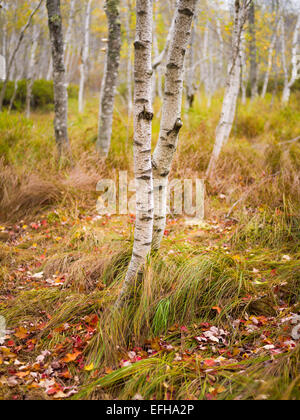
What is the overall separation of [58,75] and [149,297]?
16.0 feet

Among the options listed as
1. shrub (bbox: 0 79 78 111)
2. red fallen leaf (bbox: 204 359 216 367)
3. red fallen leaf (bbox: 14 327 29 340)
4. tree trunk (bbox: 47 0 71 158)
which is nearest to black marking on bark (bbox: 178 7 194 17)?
red fallen leaf (bbox: 204 359 216 367)

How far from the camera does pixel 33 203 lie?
489 cm

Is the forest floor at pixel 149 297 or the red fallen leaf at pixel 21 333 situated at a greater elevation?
the forest floor at pixel 149 297

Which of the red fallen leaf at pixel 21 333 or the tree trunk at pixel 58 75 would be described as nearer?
the red fallen leaf at pixel 21 333

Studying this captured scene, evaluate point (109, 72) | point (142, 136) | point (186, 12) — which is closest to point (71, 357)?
point (142, 136)

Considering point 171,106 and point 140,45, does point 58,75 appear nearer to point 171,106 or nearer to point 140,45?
point 171,106

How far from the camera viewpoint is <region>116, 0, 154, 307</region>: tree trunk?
2145mm

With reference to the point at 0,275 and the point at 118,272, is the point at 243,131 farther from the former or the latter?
the point at 0,275

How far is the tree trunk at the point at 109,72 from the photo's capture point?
5875mm

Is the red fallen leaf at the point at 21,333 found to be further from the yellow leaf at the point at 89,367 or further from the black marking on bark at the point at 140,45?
the black marking on bark at the point at 140,45

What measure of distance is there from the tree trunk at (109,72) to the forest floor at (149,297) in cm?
135

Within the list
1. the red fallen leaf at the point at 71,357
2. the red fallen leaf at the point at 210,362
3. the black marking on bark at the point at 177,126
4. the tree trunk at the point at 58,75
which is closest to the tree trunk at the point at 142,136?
the black marking on bark at the point at 177,126

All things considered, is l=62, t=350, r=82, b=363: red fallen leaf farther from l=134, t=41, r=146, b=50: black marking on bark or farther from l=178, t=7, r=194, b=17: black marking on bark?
l=178, t=7, r=194, b=17: black marking on bark

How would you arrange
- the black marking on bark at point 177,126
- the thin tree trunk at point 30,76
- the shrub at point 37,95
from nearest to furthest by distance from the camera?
the black marking on bark at point 177,126, the thin tree trunk at point 30,76, the shrub at point 37,95
